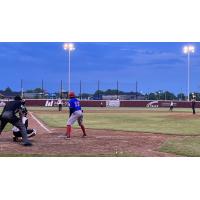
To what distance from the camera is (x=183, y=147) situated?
15461 mm

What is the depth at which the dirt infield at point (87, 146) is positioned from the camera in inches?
543

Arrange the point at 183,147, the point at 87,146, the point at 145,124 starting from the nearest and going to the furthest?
the point at 87,146 → the point at 183,147 → the point at 145,124

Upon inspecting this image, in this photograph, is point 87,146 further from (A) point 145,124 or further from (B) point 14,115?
(A) point 145,124

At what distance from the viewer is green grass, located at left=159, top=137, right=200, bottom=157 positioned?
14182mm

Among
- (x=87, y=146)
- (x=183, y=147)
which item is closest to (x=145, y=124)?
(x=183, y=147)

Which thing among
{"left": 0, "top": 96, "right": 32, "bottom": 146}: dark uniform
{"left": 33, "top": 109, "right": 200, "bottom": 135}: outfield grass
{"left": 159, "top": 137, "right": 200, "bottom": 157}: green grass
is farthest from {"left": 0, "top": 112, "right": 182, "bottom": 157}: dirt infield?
{"left": 33, "top": 109, "right": 200, "bottom": 135}: outfield grass

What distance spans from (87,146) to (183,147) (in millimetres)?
3107
